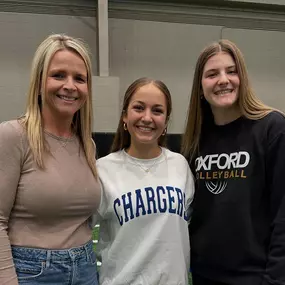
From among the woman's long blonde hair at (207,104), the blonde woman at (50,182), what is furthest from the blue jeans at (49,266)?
the woman's long blonde hair at (207,104)

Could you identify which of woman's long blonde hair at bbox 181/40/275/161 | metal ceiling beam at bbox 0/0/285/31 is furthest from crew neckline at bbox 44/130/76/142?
metal ceiling beam at bbox 0/0/285/31

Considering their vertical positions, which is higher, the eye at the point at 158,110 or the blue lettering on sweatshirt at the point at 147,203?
the eye at the point at 158,110

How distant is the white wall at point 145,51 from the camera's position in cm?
528

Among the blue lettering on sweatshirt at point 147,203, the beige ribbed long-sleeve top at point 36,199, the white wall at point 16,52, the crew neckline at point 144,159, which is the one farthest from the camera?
the white wall at point 16,52

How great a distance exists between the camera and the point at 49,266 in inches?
46.9

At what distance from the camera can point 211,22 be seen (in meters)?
5.99

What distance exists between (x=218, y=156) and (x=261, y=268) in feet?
1.33

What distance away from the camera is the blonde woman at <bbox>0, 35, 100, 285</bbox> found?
3.82 feet

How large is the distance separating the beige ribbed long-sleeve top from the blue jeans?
0.02m

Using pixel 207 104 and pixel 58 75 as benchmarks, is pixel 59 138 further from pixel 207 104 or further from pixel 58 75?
pixel 207 104

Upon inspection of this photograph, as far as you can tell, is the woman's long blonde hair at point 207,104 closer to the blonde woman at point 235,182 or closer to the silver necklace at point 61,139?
the blonde woman at point 235,182

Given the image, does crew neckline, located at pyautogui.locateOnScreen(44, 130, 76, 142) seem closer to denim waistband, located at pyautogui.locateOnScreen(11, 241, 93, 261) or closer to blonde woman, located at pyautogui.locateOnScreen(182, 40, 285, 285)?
denim waistband, located at pyautogui.locateOnScreen(11, 241, 93, 261)

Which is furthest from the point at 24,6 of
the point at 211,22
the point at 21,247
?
the point at 21,247

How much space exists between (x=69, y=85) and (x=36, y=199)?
37 cm
